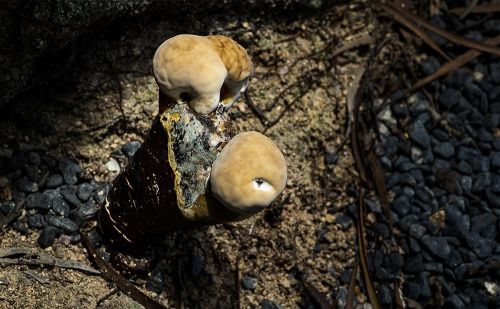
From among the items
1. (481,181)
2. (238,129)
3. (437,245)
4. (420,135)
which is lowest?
(437,245)

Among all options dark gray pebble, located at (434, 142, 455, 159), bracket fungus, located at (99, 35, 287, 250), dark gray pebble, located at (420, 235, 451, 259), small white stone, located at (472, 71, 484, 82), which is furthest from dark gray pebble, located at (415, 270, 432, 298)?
bracket fungus, located at (99, 35, 287, 250)

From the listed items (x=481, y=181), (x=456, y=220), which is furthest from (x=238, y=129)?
(x=481, y=181)

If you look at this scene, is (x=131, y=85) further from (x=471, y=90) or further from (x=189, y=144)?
(x=471, y=90)

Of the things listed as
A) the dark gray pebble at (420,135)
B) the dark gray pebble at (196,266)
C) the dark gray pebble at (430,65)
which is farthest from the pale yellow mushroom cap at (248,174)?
the dark gray pebble at (430,65)

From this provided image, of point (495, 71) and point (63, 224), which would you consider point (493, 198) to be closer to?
point (495, 71)

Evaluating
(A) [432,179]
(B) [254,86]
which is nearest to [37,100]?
(B) [254,86]
